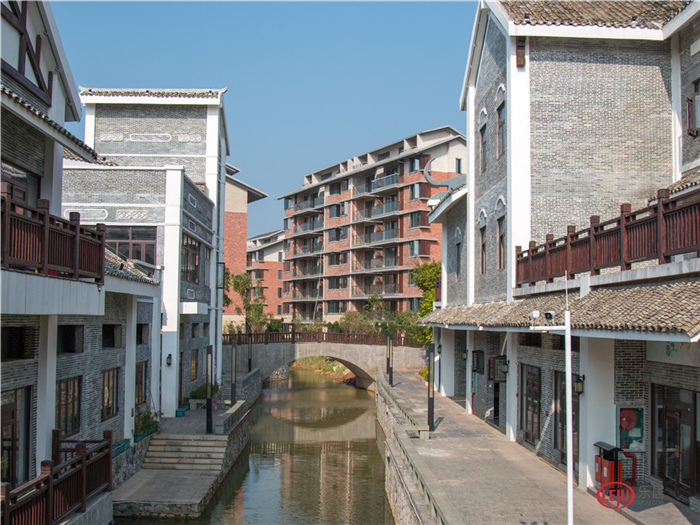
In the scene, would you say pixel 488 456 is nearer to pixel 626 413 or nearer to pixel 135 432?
pixel 626 413

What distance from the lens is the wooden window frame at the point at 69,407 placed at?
1270 cm

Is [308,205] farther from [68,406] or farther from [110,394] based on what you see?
[68,406]

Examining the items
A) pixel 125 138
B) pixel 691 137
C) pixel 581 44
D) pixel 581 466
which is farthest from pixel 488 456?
pixel 125 138

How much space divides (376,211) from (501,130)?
35.9 metres

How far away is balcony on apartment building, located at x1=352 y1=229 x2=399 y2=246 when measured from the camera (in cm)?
5126

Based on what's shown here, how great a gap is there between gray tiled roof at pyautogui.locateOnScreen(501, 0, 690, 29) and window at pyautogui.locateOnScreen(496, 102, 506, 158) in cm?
227

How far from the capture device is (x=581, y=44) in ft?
50.9

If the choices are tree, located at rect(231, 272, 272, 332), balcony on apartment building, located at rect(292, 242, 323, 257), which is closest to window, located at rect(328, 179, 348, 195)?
balcony on apartment building, located at rect(292, 242, 323, 257)

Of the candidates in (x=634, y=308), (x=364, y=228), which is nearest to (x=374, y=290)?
(x=364, y=228)

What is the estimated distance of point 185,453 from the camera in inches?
701

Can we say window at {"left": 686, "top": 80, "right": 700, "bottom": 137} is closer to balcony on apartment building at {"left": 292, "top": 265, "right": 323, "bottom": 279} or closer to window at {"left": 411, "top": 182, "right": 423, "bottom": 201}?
window at {"left": 411, "top": 182, "right": 423, "bottom": 201}

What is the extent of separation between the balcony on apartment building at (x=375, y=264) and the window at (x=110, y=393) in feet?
117

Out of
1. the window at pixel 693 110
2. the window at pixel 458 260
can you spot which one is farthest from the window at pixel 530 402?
the window at pixel 458 260

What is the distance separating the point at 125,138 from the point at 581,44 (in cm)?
1860
